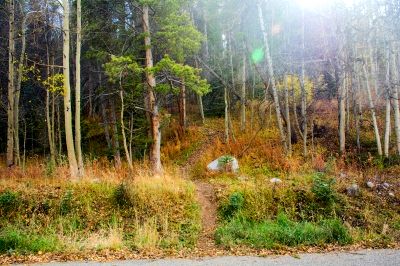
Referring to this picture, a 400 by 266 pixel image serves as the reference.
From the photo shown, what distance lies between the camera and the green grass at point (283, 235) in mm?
7625

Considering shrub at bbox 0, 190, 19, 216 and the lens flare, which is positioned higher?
the lens flare

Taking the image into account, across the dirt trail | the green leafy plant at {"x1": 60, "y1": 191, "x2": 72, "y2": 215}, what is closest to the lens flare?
the dirt trail

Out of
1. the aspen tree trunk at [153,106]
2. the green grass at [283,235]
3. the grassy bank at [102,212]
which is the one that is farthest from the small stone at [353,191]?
the aspen tree trunk at [153,106]

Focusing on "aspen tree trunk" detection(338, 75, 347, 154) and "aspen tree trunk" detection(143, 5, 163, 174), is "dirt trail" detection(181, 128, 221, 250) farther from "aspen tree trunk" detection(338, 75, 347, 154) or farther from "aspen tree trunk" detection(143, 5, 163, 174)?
"aspen tree trunk" detection(338, 75, 347, 154)

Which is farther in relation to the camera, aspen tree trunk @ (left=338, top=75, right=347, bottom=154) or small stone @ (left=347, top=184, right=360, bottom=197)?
aspen tree trunk @ (left=338, top=75, right=347, bottom=154)

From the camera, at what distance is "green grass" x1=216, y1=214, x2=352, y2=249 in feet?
25.0

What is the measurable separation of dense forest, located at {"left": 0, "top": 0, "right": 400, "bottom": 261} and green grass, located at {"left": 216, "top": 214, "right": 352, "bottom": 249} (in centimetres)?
6

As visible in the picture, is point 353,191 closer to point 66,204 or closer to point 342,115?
point 342,115

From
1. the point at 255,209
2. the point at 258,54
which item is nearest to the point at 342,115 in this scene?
the point at 255,209

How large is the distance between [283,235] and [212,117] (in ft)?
60.6

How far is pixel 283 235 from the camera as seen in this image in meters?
7.79

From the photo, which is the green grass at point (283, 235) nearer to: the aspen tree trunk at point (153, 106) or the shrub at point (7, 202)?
the shrub at point (7, 202)

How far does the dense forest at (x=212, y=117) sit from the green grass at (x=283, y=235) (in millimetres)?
56

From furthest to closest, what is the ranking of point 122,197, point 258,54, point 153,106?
point 258,54 < point 153,106 < point 122,197
